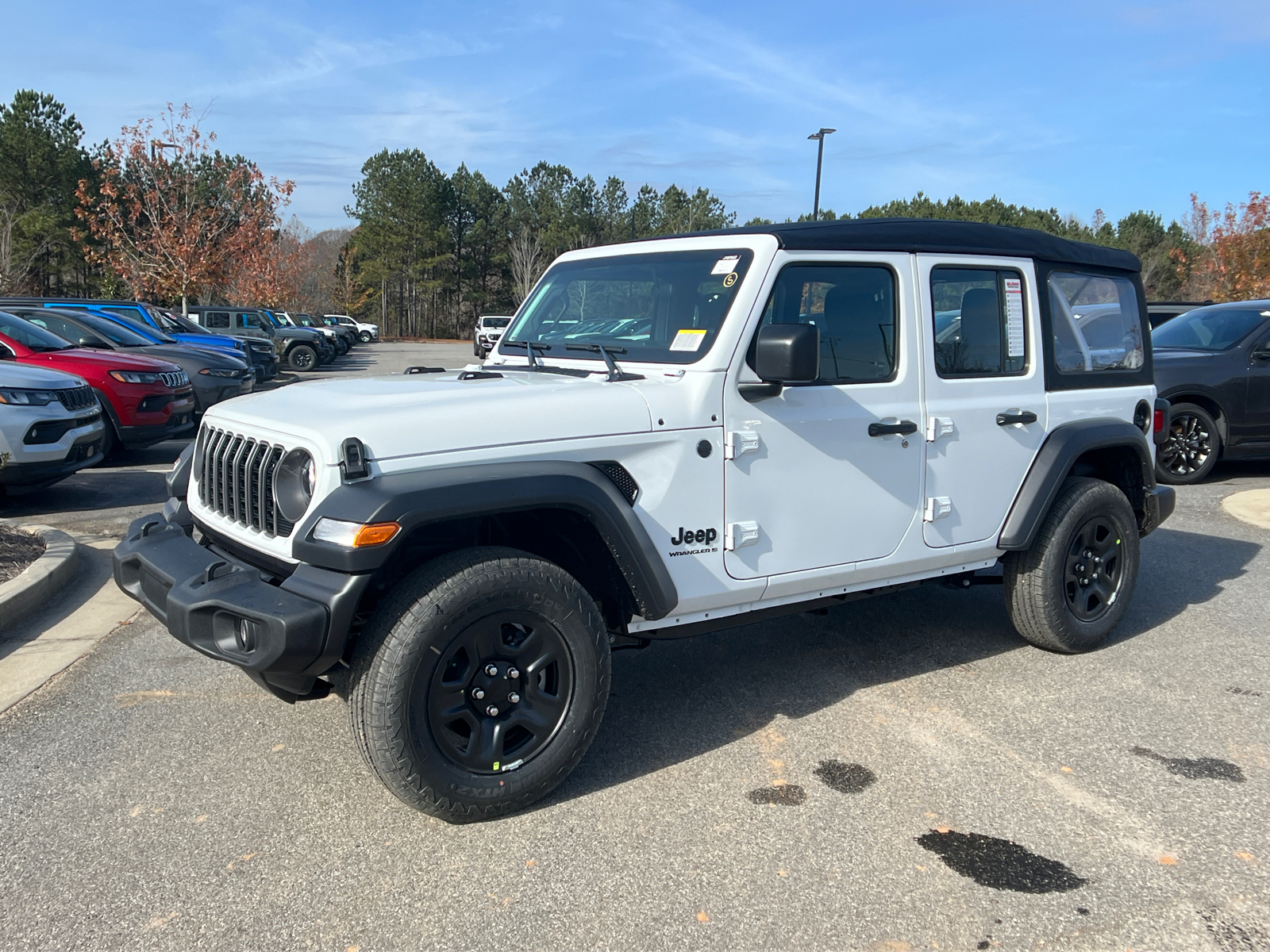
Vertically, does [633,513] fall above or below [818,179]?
below

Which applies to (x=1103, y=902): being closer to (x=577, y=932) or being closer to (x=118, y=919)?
(x=577, y=932)

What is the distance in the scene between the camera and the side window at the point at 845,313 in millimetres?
3697

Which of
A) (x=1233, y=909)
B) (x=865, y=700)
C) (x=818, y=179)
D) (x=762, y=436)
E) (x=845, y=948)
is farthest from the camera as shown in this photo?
(x=818, y=179)

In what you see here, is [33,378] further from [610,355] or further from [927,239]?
[927,239]

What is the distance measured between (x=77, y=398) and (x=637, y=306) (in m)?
6.07

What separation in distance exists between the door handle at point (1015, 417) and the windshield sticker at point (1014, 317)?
0.89 feet

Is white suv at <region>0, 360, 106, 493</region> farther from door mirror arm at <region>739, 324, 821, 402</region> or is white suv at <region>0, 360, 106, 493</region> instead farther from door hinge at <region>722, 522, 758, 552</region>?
door mirror arm at <region>739, 324, 821, 402</region>

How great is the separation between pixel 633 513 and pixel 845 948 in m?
1.43

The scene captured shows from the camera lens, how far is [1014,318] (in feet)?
14.5

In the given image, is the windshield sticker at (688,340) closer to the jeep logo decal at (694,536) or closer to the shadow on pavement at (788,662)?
the jeep logo decal at (694,536)

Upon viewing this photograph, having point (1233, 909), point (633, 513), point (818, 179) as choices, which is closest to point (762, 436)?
point (633, 513)

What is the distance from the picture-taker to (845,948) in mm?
2529

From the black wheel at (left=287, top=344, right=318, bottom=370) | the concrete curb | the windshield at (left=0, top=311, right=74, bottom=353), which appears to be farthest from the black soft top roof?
the black wheel at (left=287, top=344, right=318, bottom=370)

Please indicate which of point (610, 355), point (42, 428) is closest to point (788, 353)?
point (610, 355)
